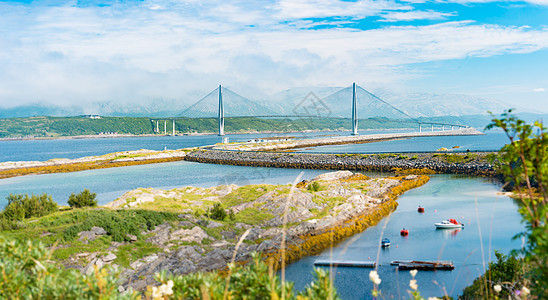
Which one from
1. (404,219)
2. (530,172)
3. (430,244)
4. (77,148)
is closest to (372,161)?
(404,219)

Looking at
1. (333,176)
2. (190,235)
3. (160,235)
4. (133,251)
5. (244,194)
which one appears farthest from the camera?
(333,176)

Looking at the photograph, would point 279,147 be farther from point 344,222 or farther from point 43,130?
point 43,130

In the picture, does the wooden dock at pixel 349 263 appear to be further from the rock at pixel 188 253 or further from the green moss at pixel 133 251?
the green moss at pixel 133 251

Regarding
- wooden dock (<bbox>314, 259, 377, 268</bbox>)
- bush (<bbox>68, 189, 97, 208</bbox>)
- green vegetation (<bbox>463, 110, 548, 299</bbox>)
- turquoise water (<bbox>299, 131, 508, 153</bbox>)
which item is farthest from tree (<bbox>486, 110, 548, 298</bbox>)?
turquoise water (<bbox>299, 131, 508, 153</bbox>)

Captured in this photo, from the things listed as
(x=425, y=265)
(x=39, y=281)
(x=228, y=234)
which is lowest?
(x=425, y=265)

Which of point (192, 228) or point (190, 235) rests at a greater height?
point (192, 228)

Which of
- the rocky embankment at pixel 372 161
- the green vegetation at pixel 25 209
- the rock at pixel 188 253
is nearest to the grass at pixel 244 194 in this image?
the rock at pixel 188 253

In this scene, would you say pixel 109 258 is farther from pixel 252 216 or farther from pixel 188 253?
pixel 252 216

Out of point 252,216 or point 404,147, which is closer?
point 252,216
